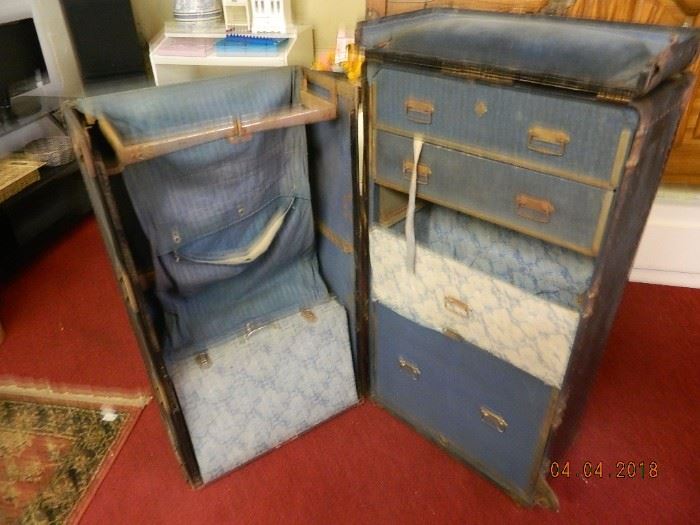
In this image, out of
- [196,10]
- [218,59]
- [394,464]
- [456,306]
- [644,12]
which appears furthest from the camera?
[196,10]

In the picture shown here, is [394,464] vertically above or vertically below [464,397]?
below

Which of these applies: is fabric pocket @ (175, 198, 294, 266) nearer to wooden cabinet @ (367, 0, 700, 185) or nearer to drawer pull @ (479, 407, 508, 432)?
drawer pull @ (479, 407, 508, 432)

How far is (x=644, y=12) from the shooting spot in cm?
166

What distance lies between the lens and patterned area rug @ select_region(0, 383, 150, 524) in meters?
1.32

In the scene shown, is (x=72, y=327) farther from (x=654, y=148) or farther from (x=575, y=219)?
(x=654, y=148)

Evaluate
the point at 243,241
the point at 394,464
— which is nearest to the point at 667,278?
the point at 394,464

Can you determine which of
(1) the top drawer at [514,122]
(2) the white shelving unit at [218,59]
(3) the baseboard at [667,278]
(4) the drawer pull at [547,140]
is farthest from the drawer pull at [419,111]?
(3) the baseboard at [667,278]

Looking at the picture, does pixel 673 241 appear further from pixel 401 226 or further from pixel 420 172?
pixel 420 172

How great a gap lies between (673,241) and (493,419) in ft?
4.01

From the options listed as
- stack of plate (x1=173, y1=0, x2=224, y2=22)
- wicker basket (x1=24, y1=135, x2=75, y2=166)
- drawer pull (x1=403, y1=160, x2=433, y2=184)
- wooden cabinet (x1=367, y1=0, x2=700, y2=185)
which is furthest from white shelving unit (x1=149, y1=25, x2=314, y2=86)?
drawer pull (x1=403, y1=160, x2=433, y2=184)

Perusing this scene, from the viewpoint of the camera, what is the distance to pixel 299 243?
1.38 meters

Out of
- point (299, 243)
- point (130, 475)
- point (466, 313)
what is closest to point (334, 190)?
point (299, 243)

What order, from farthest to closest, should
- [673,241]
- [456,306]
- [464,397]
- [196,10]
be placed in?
1. [196,10]
2. [673,241]
3. [464,397]
4. [456,306]

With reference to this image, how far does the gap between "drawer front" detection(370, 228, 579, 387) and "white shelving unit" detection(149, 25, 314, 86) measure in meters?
1.07
